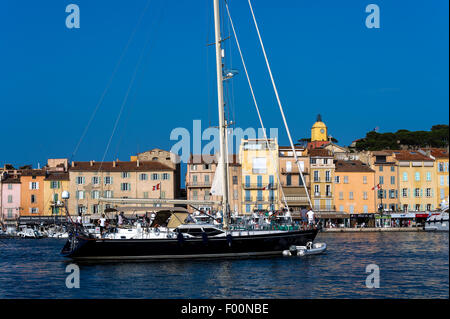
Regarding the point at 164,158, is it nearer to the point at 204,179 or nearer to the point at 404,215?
the point at 204,179

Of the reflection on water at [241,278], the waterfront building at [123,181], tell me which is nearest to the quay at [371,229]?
the waterfront building at [123,181]

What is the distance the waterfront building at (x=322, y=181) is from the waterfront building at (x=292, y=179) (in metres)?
1.06

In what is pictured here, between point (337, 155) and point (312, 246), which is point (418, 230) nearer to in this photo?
point (337, 155)

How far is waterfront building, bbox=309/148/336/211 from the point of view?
76.8 m

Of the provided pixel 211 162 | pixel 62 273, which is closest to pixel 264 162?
pixel 211 162

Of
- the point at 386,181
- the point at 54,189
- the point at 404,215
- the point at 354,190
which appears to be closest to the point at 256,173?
the point at 354,190

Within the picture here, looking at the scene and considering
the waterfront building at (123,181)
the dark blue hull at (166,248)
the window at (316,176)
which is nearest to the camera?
the dark blue hull at (166,248)

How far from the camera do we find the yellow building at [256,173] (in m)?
74.1

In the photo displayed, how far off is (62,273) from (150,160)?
56.0m

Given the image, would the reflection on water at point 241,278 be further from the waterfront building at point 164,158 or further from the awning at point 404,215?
the waterfront building at point 164,158

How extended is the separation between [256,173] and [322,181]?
30.2 ft

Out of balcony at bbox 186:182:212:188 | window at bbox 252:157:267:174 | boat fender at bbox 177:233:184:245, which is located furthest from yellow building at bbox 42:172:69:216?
boat fender at bbox 177:233:184:245

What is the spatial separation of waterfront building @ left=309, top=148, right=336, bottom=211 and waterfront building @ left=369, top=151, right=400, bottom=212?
6144 mm

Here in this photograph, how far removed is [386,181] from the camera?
3083 inches
